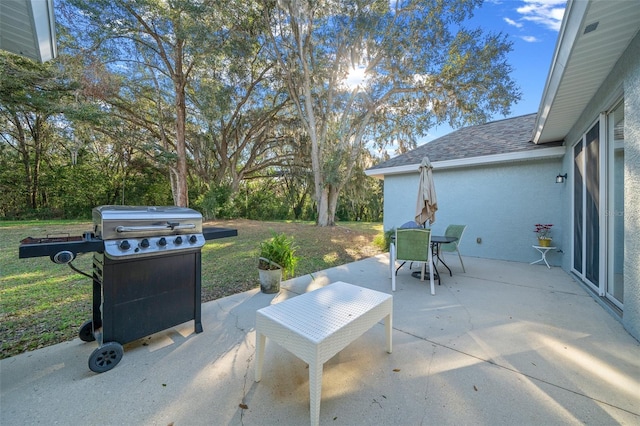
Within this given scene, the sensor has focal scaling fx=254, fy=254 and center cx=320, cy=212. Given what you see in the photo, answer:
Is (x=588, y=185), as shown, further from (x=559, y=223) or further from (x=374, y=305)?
(x=374, y=305)

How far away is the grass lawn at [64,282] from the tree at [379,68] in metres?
4.80

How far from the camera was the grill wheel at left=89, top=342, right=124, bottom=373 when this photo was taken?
6.23ft

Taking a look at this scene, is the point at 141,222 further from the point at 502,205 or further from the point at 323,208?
the point at 323,208

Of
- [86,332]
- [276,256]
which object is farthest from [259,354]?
[276,256]

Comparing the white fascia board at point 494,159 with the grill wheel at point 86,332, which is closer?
the grill wheel at point 86,332

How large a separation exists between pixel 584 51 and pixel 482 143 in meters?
4.91

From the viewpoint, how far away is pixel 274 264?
145 inches

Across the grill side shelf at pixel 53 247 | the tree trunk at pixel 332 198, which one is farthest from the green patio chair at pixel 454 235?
the tree trunk at pixel 332 198

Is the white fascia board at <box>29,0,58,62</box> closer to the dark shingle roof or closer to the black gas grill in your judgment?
the black gas grill

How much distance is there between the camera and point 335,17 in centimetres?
920

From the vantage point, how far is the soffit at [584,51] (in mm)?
2084

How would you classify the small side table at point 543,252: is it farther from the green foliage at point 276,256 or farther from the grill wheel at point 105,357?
the grill wheel at point 105,357

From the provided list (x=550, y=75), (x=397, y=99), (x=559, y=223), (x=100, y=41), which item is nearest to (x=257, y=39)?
(x=100, y=41)

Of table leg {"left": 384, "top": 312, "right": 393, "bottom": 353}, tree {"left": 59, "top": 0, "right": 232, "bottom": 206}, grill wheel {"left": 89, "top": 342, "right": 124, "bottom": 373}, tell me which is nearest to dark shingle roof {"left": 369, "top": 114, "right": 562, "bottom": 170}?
table leg {"left": 384, "top": 312, "right": 393, "bottom": 353}
